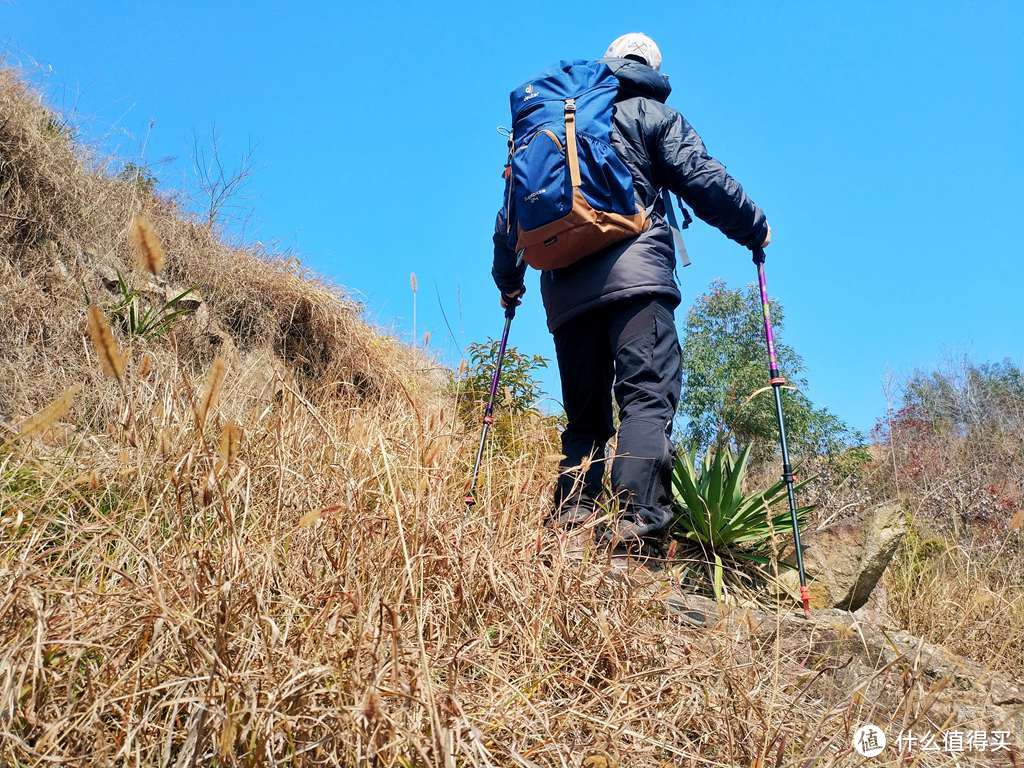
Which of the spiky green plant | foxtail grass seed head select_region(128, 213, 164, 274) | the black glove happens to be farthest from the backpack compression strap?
the spiky green plant

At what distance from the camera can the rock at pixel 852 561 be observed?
13.7ft

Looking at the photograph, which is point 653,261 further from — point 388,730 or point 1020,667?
point 1020,667

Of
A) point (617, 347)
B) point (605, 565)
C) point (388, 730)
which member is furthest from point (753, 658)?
point (617, 347)

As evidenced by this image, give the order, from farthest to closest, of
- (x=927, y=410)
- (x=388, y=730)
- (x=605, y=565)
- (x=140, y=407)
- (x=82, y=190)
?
(x=927, y=410)
(x=82, y=190)
(x=140, y=407)
(x=605, y=565)
(x=388, y=730)

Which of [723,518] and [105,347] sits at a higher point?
[723,518]

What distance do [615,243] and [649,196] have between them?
1.24 feet

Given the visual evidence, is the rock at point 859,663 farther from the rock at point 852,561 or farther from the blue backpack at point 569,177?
the blue backpack at point 569,177

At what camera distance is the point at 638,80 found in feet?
13.1

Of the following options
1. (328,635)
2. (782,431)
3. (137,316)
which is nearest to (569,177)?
(782,431)

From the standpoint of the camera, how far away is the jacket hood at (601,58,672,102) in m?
4.00

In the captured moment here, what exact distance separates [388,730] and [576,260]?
2.71m

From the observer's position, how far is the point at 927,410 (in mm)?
19484

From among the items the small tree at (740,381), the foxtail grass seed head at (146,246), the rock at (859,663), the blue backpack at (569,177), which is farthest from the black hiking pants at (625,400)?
the small tree at (740,381)

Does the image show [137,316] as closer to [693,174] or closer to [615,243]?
[615,243]
